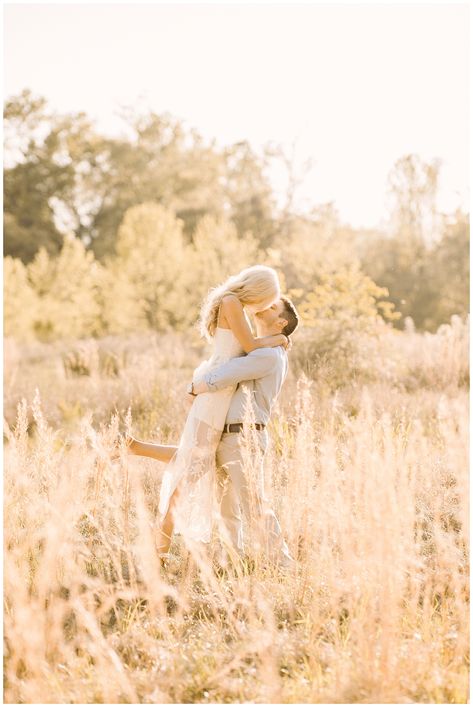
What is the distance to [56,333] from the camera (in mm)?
22312

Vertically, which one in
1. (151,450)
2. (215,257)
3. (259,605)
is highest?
(215,257)

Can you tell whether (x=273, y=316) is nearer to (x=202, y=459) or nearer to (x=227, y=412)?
(x=227, y=412)

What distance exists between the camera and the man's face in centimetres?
443

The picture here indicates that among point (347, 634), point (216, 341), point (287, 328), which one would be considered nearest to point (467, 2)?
point (287, 328)

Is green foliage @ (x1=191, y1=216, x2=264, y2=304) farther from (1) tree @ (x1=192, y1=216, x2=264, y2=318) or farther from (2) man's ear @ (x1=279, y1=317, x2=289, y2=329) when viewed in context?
(2) man's ear @ (x1=279, y1=317, x2=289, y2=329)

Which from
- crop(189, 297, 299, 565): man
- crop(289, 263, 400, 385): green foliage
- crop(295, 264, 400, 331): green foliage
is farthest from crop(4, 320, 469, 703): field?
crop(295, 264, 400, 331): green foliage

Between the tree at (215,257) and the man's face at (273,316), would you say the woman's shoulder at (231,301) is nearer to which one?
the man's face at (273,316)

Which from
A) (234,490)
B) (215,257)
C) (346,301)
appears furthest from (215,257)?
(234,490)

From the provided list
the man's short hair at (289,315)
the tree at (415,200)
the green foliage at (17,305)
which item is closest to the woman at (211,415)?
the man's short hair at (289,315)

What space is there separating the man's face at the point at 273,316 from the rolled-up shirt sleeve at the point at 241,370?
293 mm

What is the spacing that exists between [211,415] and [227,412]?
94 millimetres

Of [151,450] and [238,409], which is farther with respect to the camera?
[151,450]

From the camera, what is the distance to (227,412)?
13.9 ft

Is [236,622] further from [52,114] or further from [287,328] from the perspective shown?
[52,114]
